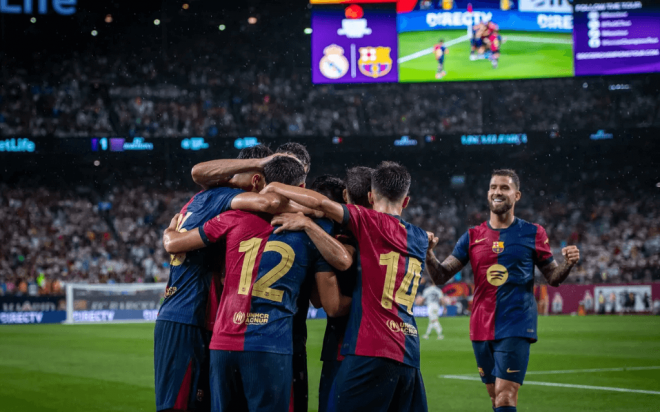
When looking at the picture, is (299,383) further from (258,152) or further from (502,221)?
(502,221)

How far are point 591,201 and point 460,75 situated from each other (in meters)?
12.5

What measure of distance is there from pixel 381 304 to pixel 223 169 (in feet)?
4.98

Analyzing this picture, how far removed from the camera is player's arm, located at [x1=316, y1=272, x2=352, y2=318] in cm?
452

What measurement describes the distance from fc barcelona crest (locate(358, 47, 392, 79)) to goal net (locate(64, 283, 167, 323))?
12.5 meters

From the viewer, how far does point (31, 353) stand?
1748 centimetres

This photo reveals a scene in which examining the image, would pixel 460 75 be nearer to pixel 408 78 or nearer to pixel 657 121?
pixel 408 78

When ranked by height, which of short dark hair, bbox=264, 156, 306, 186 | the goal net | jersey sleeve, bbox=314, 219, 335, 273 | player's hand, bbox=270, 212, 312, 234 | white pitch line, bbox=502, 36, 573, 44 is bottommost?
the goal net

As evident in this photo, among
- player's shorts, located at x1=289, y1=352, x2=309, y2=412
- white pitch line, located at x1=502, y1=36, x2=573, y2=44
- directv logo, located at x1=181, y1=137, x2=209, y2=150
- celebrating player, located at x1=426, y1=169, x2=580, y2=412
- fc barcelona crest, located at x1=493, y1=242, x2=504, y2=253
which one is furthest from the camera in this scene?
directv logo, located at x1=181, y1=137, x2=209, y2=150

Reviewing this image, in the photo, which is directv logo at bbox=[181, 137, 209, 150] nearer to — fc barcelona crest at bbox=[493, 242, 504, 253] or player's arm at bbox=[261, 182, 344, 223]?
fc barcelona crest at bbox=[493, 242, 504, 253]

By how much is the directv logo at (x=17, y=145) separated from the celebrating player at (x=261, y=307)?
107 feet

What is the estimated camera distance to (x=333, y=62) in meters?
31.1

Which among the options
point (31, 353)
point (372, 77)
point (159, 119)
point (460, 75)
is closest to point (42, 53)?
point (159, 119)

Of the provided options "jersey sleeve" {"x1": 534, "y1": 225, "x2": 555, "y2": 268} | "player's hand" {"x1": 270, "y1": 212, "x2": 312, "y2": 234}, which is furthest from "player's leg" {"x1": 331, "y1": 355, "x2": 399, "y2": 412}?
"jersey sleeve" {"x1": 534, "y1": 225, "x2": 555, "y2": 268}

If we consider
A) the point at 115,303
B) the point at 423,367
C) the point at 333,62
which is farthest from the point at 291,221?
the point at 333,62
